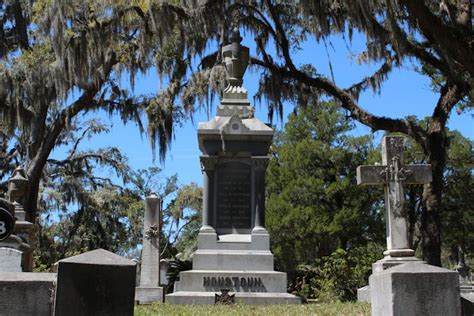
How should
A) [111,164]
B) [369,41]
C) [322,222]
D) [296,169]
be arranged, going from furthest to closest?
[296,169] → [322,222] → [111,164] → [369,41]

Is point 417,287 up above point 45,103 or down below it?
below

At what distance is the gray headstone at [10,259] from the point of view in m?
11.0

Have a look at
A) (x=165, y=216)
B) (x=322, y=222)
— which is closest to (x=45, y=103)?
(x=322, y=222)

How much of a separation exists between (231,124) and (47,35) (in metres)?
8.26

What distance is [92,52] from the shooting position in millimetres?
18266

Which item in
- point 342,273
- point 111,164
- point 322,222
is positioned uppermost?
point 111,164

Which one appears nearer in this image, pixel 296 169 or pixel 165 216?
pixel 296 169

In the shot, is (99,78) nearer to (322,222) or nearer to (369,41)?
(369,41)

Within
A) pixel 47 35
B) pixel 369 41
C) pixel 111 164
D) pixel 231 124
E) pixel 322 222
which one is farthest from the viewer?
pixel 322 222

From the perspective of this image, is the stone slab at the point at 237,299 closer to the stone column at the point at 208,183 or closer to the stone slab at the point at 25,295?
the stone column at the point at 208,183

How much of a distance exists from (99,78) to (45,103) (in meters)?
2.01

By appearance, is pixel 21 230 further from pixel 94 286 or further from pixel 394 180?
pixel 94 286

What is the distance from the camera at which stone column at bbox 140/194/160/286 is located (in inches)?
619

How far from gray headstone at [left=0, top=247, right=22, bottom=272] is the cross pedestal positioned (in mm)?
6670
